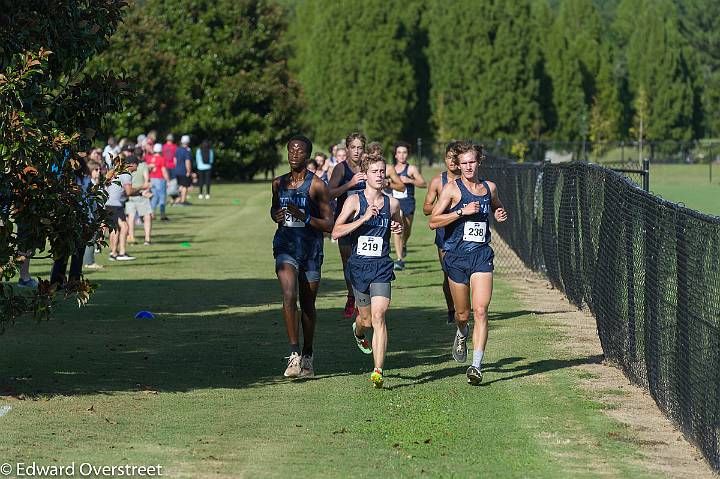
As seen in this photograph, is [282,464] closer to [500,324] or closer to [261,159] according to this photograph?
[500,324]

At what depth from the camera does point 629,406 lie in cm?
1112

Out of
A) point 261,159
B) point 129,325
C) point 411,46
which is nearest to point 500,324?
point 129,325

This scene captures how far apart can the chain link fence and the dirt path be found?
0.09 meters

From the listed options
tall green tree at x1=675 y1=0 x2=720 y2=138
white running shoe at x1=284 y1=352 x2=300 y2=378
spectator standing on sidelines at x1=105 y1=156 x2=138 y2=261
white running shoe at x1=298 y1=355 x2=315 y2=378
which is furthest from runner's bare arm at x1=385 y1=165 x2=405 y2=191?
tall green tree at x1=675 y1=0 x2=720 y2=138

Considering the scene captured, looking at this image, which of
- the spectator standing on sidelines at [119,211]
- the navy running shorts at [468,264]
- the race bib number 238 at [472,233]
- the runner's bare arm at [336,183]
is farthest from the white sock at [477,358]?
the spectator standing on sidelines at [119,211]

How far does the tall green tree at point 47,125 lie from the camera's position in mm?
10516

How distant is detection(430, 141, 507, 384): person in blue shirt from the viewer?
1233 centimetres

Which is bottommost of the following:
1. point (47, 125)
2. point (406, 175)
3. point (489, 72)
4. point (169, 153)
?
point (169, 153)

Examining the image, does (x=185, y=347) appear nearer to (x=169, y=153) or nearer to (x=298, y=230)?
(x=298, y=230)

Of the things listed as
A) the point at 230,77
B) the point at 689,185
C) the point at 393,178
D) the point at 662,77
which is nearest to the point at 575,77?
the point at 662,77

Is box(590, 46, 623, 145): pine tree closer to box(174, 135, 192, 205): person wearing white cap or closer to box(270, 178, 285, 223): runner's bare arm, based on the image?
box(174, 135, 192, 205): person wearing white cap

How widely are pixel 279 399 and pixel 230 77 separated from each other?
2321 inches

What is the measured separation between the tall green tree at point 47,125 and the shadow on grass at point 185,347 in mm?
1199

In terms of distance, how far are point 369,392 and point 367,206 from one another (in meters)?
1.49
